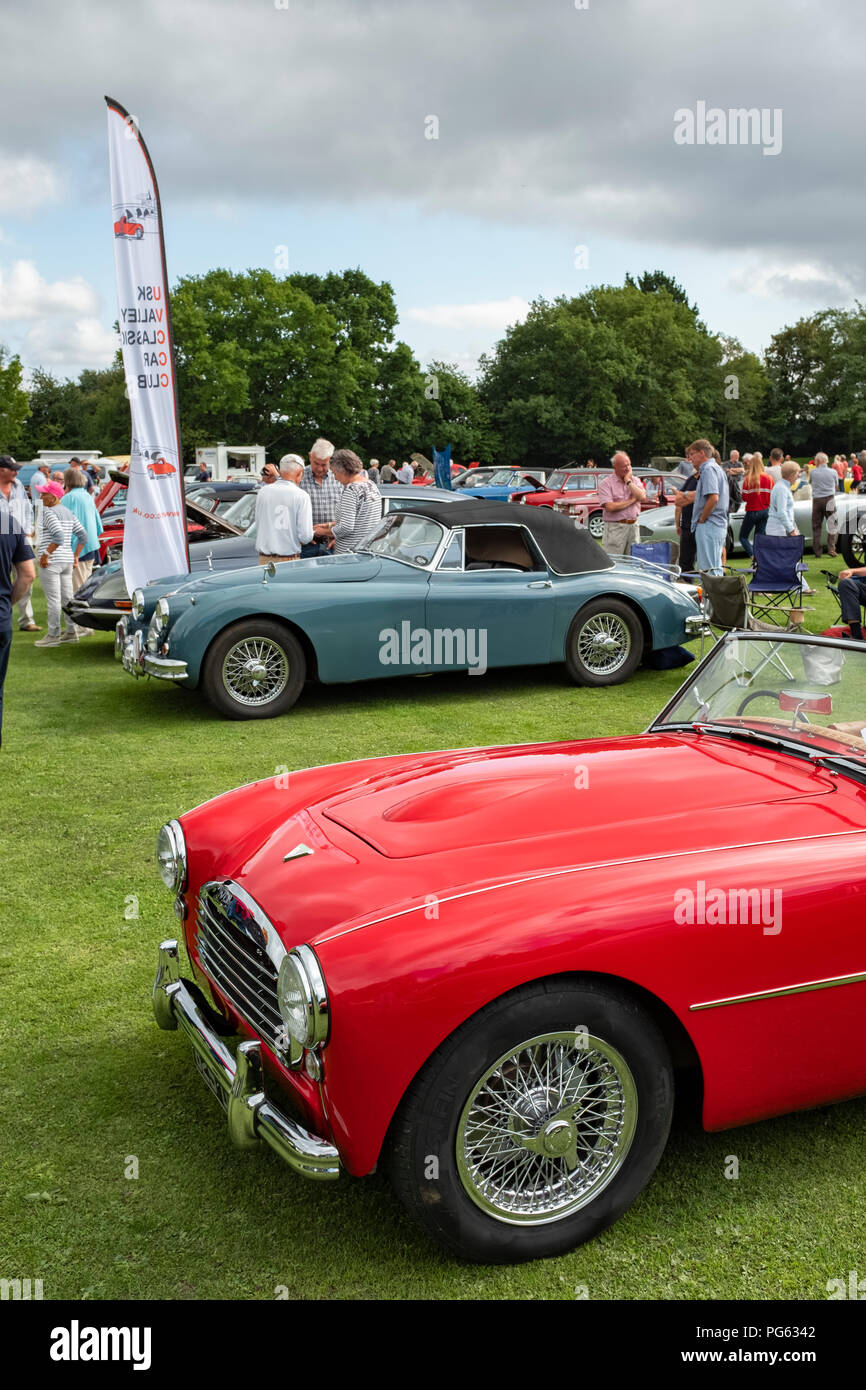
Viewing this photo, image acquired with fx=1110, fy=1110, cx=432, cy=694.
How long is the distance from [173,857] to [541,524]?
653 cm

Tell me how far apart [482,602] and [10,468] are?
3.90 meters

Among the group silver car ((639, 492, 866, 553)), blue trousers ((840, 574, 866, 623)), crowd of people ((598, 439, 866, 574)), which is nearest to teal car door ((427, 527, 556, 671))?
crowd of people ((598, 439, 866, 574))

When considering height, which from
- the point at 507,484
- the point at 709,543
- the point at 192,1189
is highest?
the point at 507,484

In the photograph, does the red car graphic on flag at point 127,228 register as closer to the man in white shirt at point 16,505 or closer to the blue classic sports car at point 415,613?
the man in white shirt at point 16,505

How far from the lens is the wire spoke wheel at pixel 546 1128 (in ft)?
8.74

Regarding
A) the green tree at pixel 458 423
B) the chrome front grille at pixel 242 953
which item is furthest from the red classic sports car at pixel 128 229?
the green tree at pixel 458 423

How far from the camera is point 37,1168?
318 centimetres

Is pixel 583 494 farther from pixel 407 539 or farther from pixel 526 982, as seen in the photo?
pixel 526 982

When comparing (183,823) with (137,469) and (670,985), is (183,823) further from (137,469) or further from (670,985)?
(137,469)

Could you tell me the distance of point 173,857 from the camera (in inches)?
139

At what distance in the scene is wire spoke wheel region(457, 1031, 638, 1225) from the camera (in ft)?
8.74

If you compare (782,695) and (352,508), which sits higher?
(352,508)

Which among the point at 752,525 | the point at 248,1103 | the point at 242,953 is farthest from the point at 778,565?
the point at 248,1103

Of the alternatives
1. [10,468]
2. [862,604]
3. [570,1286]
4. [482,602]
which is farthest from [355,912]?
[862,604]
